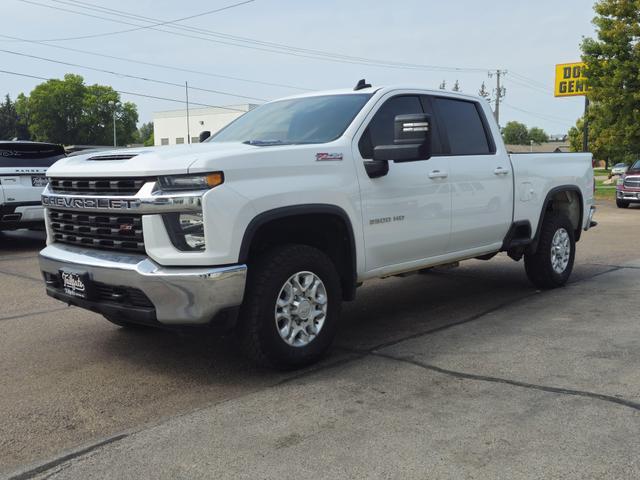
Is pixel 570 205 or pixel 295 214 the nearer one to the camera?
pixel 295 214

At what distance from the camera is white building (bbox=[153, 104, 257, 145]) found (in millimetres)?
91812

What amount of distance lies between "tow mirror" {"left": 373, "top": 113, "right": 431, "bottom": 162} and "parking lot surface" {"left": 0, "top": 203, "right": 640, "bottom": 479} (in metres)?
1.44

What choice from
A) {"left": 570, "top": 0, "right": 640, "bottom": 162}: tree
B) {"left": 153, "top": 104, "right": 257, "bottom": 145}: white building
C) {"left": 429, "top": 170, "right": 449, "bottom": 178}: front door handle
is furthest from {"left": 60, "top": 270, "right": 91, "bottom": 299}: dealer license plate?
{"left": 153, "top": 104, "right": 257, "bottom": 145}: white building

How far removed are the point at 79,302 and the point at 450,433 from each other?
255cm

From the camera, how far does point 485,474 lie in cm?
306

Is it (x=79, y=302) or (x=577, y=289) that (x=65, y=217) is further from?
(x=577, y=289)

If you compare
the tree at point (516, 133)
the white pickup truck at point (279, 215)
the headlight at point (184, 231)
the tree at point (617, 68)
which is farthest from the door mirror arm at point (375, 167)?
the tree at point (516, 133)

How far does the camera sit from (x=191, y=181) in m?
4.02

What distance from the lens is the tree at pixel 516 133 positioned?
146875 millimetres

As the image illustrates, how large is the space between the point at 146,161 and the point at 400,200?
1991mm

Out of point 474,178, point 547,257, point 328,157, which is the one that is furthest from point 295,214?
point 547,257

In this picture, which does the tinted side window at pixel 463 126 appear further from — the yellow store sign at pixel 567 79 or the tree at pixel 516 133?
the tree at pixel 516 133

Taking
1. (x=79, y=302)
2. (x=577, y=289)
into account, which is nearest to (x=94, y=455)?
(x=79, y=302)

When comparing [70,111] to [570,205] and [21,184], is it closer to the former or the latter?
[21,184]
